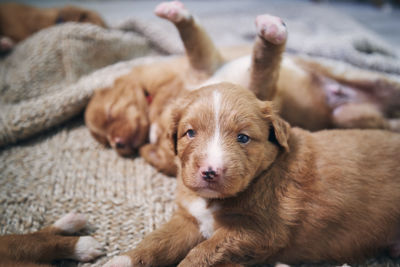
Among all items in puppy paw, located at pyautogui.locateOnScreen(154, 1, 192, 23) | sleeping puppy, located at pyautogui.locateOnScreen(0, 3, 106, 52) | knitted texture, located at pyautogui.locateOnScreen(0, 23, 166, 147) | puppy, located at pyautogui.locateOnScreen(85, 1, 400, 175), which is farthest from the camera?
sleeping puppy, located at pyautogui.locateOnScreen(0, 3, 106, 52)

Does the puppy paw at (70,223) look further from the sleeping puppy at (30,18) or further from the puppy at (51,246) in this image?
the sleeping puppy at (30,18)

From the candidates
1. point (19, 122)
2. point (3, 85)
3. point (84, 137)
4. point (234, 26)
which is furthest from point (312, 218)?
point (234, 26)

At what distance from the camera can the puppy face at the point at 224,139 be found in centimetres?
155

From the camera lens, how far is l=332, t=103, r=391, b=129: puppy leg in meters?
2.76

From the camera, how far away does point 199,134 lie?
5.57 feet

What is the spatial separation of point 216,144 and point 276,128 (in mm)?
334

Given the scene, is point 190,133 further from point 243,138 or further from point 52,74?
point 52,74

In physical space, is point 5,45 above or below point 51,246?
above

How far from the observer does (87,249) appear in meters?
1.88

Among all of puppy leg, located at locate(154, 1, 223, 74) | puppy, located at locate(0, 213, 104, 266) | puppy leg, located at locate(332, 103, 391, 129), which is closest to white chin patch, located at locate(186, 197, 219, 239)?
puppy, located at locate(0, 213, 104, 266)

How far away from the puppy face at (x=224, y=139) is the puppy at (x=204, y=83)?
29.8 inches

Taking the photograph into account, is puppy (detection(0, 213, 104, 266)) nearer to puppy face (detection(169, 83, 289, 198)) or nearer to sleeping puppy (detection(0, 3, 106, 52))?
puppy face (detection(169, 83, 289, 198))

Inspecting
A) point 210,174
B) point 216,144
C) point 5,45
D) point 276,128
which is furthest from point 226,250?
point 5,45

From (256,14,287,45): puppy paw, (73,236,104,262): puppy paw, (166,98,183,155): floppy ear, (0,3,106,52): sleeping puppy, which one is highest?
(256,14,287,45): puppy paw
